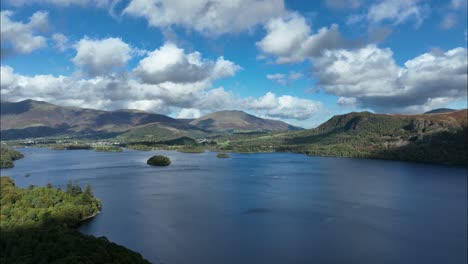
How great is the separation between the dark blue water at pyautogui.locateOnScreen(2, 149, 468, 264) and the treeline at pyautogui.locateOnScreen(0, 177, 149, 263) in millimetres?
5102

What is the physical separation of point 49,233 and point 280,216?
1616 inches

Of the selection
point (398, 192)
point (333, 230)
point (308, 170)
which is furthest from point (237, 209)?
point (308, 170)

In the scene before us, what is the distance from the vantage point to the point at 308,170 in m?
144

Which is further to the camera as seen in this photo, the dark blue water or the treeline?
the dark blue water

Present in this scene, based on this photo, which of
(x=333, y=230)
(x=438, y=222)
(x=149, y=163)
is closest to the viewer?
(x=333, y=230)

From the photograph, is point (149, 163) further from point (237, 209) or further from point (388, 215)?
point (388, 215)

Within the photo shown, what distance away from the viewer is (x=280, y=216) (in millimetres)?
69875

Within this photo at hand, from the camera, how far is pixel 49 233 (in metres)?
43.8

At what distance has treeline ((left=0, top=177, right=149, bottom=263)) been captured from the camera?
37344mm

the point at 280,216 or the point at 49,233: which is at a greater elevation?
the point at 49,233

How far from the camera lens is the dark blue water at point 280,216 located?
166 ft

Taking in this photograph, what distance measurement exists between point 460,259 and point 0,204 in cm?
7396

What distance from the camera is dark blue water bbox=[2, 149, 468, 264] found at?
5059 cm

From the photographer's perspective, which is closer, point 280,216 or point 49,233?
point 49,233
